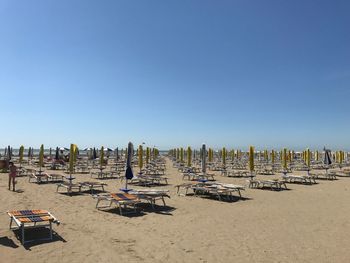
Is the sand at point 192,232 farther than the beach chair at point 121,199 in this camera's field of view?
No

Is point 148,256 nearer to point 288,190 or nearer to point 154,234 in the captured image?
point 154,234

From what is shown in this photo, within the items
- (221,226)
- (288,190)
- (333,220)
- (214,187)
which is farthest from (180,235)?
(288,190)

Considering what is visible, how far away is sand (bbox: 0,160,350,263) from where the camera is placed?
558 centimetres

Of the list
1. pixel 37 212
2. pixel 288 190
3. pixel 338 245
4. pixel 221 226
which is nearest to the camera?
pixel 338 245

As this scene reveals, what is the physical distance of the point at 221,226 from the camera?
771 cm

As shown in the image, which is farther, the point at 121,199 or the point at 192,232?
the point at 121,199

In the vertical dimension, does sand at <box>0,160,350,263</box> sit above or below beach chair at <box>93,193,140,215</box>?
below

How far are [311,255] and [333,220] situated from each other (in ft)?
10.8

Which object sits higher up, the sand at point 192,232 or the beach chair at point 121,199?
the beach chair at point 121,199

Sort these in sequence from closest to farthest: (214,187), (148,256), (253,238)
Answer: (148,256) → (253,238) → (214,187)

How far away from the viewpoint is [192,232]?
23.4 ft

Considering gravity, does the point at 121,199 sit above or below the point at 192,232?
above

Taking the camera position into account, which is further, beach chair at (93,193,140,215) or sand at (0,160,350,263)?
beach chair at (93,193,140,215)

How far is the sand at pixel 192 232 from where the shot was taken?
558 centimetres
